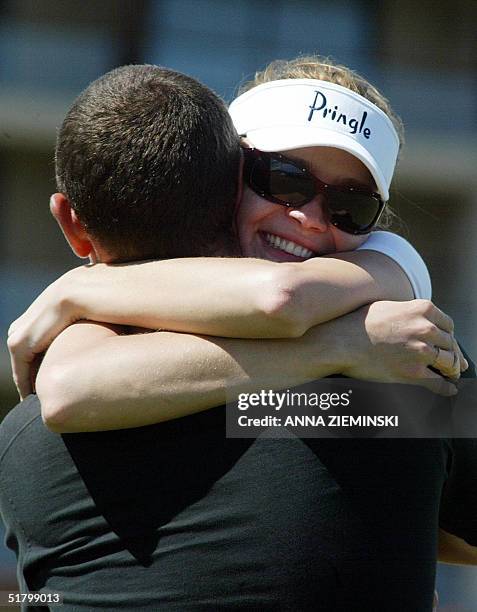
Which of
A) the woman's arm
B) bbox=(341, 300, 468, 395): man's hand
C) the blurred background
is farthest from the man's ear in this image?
the blurred background

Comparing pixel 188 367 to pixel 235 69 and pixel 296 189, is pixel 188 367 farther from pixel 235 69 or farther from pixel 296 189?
pixel 235 69

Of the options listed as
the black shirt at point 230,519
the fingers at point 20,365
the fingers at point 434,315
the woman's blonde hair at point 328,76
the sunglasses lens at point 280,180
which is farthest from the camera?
the woman's blonde hair at point 328,76

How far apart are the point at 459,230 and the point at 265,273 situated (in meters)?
11.0

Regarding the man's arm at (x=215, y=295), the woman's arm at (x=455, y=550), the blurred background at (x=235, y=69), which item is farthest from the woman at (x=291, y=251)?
the blurred background at (x=235, y=69)

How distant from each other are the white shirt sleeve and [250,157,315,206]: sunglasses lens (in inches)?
6.8

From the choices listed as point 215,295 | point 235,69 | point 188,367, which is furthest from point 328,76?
point 235,69

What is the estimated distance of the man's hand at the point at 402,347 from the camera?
1854mm

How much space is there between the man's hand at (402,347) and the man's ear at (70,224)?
0.52 metres

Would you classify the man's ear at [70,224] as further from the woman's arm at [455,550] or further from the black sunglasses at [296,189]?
the woman's arm at [455,550]

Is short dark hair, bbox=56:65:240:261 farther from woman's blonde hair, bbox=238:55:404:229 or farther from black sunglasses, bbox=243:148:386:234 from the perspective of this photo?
woman's blonde hair, bbox=238:55:404:229

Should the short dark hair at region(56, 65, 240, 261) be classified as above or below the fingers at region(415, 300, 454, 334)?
above

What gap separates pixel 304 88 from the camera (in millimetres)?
2350

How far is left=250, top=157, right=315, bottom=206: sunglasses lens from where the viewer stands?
2.24 metres

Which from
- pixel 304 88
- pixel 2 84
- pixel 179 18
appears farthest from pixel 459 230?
pixel 304 88
